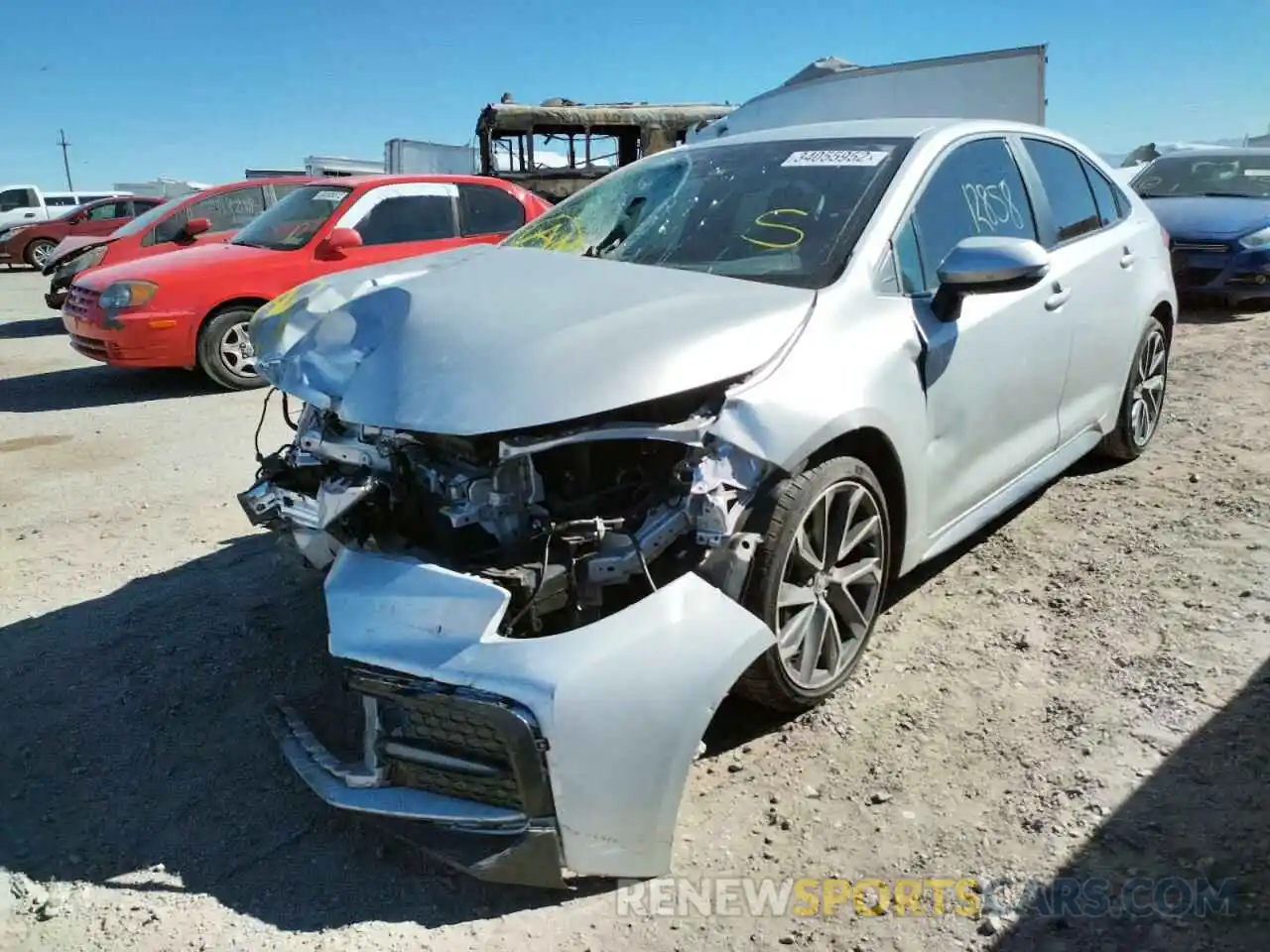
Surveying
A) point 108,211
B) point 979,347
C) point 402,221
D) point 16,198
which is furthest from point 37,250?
point 979,347

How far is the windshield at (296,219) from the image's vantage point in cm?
797

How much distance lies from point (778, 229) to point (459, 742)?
1952mm

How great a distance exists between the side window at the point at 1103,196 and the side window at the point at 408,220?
5.42m

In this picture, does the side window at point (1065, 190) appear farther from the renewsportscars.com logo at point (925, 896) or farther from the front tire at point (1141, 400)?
the renewsportscars.com logo at point (925, 896)

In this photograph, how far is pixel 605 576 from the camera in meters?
2.27

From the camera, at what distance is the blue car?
8789mm

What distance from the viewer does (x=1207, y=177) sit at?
10.1 m

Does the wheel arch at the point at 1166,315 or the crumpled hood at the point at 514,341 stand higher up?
the crumpled hood at the point at 514,341

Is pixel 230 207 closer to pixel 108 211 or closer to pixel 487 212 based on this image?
pixel 487 212

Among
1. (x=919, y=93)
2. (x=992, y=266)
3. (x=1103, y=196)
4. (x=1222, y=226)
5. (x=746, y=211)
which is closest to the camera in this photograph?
(x=992, y=266)

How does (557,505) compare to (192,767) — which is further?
(192,767)

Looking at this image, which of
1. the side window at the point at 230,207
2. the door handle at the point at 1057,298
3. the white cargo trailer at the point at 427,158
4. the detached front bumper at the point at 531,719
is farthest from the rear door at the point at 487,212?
the white cargo trailer at the point at 427,158

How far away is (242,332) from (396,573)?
20.3ft

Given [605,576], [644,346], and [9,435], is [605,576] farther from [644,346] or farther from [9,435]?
[9,435]
